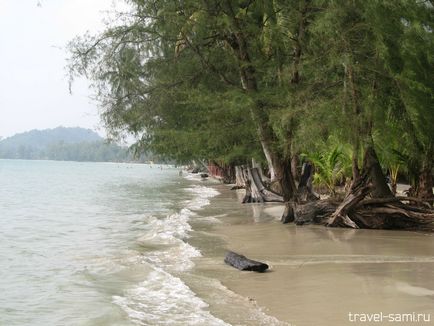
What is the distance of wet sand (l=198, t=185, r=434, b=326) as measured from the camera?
6.29m

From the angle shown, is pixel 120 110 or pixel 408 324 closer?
pixel 408 324

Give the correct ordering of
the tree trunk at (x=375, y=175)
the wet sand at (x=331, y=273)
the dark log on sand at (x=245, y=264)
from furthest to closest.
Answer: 1. the tree trunk at (x=375, y=175)
2. the dark log on sand at (x=245, y=264)
3. the wet sand at (x=331, y=273)

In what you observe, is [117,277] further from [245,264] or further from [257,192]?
[257,192]

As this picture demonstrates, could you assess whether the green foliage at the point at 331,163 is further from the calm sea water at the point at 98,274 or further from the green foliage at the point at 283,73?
the calm sea water at the point at 98,274

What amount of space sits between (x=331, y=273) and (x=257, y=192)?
1499 centimetres

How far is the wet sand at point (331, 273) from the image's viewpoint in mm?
6285

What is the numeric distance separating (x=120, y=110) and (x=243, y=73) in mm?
5858

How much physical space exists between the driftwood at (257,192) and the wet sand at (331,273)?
8.53 metres

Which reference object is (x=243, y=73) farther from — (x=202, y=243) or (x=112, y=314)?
(x=112, y=314)

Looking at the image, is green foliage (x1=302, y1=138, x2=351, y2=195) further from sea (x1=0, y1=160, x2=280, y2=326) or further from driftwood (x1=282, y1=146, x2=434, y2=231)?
sea (x1=0, y1=160, x2=280, y2=326)

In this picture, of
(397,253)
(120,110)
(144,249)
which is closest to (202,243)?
(144,249)

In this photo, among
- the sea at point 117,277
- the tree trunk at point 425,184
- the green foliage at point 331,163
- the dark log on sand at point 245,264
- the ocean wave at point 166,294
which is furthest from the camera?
the green foliage at point 331,163

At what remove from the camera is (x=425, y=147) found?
13.7 m

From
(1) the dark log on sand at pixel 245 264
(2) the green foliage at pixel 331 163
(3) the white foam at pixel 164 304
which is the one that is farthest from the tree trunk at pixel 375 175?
(3) the white foam at pixel 164 304
